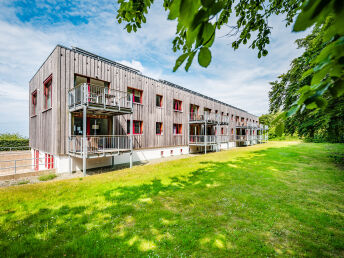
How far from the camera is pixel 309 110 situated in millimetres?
8258

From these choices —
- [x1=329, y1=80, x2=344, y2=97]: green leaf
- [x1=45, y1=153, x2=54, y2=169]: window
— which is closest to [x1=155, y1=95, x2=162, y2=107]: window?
[x1=45, y1=153, x2=54, y2=169]: window

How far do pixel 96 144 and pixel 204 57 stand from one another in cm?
1113

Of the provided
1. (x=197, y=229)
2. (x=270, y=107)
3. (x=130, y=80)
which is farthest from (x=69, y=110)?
(x=270, y=107)

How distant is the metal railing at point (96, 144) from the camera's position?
9054 mm

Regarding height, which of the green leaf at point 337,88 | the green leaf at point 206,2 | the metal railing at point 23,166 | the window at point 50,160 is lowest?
the metal railing at point 23,166

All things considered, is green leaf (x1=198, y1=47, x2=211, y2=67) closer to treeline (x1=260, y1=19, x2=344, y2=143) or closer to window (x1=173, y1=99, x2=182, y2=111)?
treeline (x1=260, y1=19, x2=344, y2=143)

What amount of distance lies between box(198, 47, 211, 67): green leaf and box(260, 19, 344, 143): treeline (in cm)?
74

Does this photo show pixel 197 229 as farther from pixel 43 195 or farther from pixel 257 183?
pixel 43 195

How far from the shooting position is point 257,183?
6801mm

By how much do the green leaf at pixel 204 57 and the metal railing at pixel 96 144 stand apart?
350 inches

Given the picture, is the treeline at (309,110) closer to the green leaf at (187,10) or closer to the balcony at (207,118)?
the green leaf at (187,10)

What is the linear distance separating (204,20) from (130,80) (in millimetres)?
13554

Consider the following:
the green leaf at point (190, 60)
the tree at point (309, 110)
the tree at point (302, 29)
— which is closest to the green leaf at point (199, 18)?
the tree at point (302, 29)

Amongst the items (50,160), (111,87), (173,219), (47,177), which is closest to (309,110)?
(173,219)
